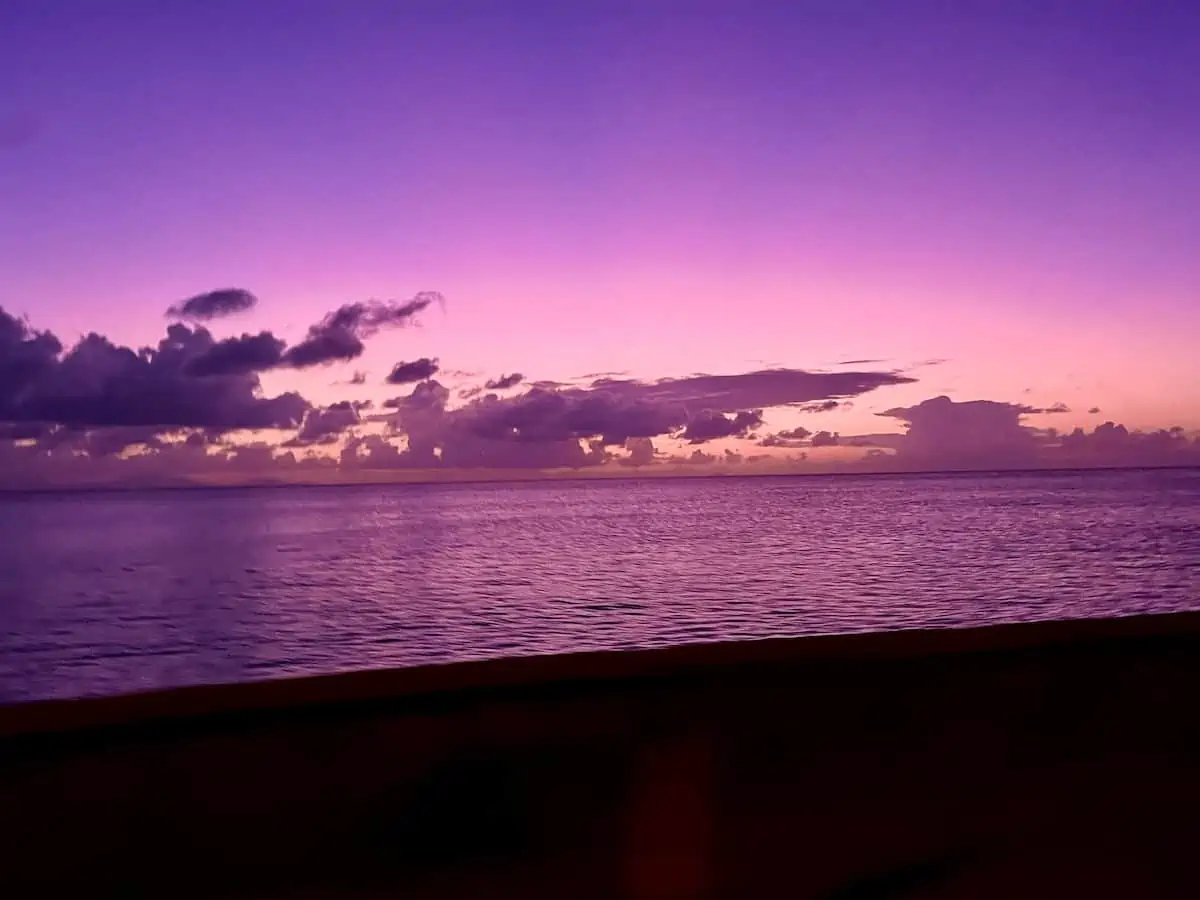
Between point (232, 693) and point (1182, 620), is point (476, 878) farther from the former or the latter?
point (1182, 620)

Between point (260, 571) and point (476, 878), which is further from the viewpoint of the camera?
point (260, 571)

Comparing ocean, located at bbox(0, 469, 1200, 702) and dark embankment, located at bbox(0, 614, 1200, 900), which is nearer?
dark embankment, located at bbox(0, 614, 1200, 900)

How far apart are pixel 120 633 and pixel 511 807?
25198 millimetres

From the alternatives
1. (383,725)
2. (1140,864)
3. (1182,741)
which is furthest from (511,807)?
(1182,741)

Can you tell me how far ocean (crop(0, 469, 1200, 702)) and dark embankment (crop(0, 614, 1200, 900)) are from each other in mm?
15202

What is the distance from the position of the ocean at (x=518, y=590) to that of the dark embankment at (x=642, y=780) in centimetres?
1520

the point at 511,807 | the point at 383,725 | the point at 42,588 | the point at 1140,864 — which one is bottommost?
the point at 42,588

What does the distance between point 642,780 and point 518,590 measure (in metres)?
28.4

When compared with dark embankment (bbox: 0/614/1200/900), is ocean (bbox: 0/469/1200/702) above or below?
below

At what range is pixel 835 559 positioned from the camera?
1537 inches

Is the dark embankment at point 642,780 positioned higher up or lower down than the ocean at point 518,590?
higher up

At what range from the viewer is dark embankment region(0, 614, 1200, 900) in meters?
2.78

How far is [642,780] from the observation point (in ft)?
10.1

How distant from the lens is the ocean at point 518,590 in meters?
22.2
